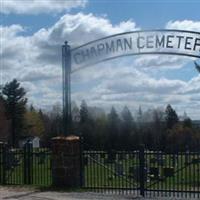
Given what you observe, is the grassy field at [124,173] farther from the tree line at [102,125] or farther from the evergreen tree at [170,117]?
the evergreen tree at [170,117]

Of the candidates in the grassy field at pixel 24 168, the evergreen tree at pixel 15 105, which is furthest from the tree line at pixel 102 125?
the grassy field at pixel 24 168

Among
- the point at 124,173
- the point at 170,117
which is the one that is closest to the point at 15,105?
the point at 170,117

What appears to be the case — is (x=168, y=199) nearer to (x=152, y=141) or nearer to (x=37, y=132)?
(x=152, y=141)

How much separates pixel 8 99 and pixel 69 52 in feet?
287

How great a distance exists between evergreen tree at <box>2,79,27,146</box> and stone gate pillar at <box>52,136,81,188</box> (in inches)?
3192

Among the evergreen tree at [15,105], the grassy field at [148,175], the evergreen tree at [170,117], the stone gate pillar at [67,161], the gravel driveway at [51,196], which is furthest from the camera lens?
the evergreen tree at [15,105]

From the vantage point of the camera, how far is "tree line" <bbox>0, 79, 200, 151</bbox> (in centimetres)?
A: 5956

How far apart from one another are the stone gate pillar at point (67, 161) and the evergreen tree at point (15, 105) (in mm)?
81078

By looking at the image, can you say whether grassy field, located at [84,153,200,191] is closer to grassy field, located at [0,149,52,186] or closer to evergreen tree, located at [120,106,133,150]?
grassy field, located at [0,149,52,186]

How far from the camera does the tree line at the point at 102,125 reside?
195 ft

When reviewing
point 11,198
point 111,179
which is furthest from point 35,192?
point 111,179

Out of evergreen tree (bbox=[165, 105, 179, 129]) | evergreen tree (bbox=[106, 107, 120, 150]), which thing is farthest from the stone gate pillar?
evergreen tree (bbox=[165, 105, 179, 129])

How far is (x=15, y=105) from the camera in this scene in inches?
4033

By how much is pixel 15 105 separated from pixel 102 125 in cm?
3269
